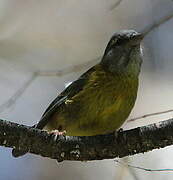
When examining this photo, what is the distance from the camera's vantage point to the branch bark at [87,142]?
2418 millimetres

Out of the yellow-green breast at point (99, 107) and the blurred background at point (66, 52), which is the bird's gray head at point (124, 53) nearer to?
the yellow-green breast at point (99, 107)

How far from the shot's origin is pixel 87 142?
8.41 feet

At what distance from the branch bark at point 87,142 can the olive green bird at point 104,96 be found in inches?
17.2

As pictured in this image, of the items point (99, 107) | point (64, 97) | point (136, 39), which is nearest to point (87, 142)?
point (99, 107)

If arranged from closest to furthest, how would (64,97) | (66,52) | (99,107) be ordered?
1. (99,107)
2. (64,97)
3. (66,52)

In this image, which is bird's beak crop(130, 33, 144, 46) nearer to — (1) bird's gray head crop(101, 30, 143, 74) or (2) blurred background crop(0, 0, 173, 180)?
(1) bird's gray head crop(101, 30, 143, 74)

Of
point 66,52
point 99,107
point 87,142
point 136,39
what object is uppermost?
point 66,52

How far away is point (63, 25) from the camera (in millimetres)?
4957

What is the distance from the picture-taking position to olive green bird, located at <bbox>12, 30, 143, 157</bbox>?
3039 mm

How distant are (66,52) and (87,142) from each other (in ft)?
7.87

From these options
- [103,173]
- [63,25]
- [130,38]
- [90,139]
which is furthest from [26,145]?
[63,25]

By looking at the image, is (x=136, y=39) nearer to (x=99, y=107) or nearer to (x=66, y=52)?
(x=99, y=107)

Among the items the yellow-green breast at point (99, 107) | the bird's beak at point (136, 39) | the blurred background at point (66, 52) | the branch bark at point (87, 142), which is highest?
the blurred background at point (66, 52)

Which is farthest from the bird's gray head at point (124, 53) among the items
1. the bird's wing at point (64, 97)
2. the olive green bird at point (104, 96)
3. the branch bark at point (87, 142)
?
the branch bark at point (87, 142)
